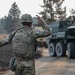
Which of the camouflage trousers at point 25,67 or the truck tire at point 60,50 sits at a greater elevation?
the camouflage trousers at point 25,67

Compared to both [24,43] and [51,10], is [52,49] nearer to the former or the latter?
[24,43]

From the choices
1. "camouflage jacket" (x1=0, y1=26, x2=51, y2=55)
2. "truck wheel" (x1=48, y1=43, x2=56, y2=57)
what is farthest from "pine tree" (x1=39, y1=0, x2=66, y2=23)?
"camouflage jacket" (x1=0, y1=26, x2=51, y2=55)

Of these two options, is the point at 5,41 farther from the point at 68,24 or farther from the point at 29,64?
the point at 68,24

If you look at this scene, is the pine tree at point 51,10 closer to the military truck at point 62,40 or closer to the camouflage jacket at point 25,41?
the military truck at point 62,40

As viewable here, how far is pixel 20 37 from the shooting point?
680 centimetres

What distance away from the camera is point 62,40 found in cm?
2367

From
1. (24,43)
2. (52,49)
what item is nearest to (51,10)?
(52,49)

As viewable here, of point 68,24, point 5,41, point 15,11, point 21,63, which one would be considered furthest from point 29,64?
point 15,11

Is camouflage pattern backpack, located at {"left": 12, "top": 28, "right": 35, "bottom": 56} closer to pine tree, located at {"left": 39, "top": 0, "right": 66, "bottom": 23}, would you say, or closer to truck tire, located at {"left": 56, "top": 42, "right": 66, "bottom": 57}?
truck tire, located at {"left": 56, "top": 42, "right": 66, "bottom": 57}

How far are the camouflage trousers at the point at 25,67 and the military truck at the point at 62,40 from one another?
14.1m

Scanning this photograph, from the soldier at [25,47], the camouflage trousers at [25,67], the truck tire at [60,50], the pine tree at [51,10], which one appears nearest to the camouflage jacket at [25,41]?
the soldier at [25,47]

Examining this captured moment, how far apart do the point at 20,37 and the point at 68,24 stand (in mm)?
16410

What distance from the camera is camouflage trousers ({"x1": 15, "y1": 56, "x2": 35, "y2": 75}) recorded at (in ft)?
21.8

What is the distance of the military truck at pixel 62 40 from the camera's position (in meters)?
21.0
